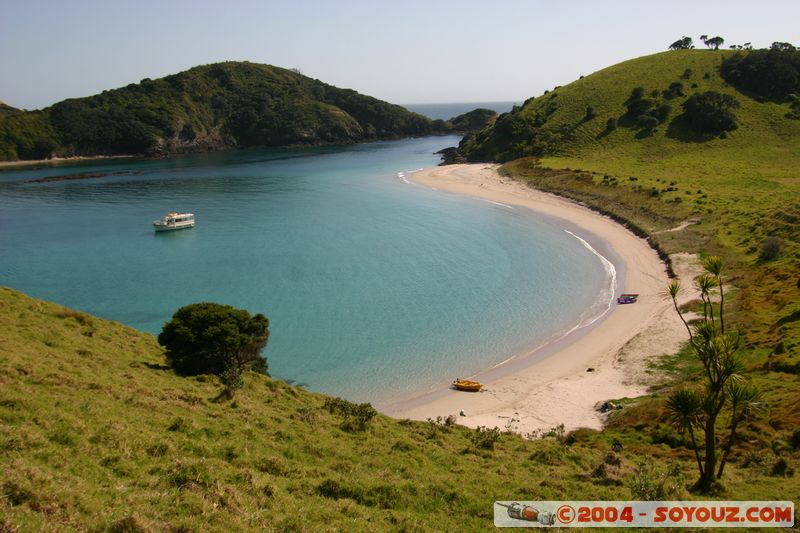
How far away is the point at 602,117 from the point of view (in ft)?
426

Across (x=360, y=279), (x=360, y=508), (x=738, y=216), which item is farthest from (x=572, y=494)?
(x=738, y=216)

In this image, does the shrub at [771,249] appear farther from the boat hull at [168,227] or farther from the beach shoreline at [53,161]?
the beach shoreline at [53,161]

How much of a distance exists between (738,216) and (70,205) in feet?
340

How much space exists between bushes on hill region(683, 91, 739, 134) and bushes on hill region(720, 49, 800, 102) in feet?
40.4

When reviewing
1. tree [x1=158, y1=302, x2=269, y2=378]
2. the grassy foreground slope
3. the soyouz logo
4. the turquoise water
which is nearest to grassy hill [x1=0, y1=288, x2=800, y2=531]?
the grassy foreground slope

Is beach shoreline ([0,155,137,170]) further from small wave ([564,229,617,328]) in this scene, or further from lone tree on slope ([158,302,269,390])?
lone tree on slope ([158,302,269,390])

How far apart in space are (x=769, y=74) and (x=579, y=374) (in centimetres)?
13024

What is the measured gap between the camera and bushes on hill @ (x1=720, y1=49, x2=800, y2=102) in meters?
130

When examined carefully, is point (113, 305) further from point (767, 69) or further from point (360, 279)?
point (767, 69)

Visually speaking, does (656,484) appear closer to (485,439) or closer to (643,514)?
(643,514)

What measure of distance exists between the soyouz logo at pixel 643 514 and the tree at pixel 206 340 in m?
15.9

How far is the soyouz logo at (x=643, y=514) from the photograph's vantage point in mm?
15383

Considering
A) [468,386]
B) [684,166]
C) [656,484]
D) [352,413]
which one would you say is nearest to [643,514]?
[656,484]

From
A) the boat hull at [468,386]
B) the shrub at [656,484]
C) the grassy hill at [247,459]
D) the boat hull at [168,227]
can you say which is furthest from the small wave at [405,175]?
the shrub at [656,484]
